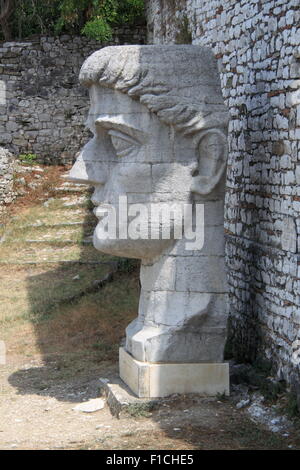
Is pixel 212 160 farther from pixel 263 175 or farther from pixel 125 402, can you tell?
pixel 125 402

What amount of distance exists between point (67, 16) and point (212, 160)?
11383mm

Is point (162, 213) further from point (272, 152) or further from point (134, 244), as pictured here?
point (272, 152)

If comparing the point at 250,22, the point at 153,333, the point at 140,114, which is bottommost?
the point at 153,333

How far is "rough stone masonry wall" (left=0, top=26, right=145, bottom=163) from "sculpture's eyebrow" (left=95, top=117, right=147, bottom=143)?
1153cm

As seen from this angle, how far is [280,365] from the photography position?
686 cm

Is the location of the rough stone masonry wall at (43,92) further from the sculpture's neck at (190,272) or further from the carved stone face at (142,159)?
the sculpture's neck at (190,272)

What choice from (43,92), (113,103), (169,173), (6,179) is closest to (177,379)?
(169,173)

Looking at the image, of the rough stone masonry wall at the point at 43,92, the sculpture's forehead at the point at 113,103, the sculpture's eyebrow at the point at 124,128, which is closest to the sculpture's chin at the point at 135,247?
the sculpture's eyebrow at the point at 124,128

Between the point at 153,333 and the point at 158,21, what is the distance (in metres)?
8.20

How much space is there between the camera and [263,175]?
290 inches

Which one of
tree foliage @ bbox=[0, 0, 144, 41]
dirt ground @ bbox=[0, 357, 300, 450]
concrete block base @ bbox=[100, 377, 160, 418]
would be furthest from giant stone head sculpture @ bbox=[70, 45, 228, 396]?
tree foliage @ bbox=[0, 0, 144, 41]

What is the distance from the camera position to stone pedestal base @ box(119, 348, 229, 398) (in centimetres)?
646

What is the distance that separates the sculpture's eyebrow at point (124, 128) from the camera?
6.43 m
